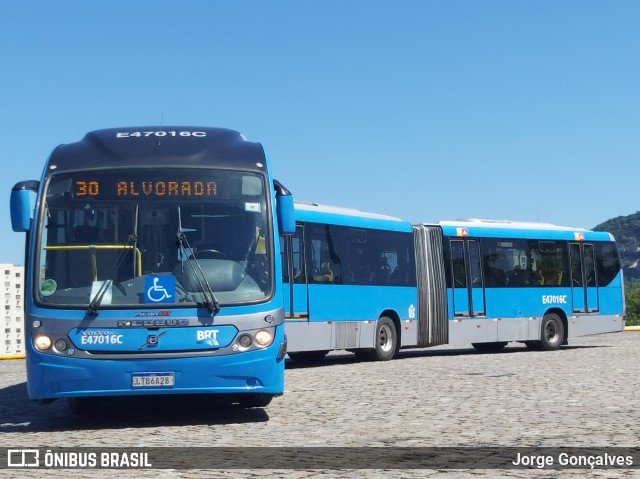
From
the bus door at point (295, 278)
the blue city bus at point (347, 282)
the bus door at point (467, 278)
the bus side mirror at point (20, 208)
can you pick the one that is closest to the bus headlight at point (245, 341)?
the bus side mirror at point (20, 208)

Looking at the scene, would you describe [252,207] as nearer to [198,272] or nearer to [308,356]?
[198,272]

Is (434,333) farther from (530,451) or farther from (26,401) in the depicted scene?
(530,451)

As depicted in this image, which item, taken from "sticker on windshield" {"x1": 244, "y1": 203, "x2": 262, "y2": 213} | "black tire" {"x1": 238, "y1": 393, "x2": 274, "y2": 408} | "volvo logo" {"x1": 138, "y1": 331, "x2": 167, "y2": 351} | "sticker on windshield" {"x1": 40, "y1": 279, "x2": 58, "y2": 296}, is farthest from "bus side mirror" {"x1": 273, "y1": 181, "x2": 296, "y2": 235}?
"sticker on windshield" {"x1": 40, "y1": 279, "x2": 58, "y2": 296}

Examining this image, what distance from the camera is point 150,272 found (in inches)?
485

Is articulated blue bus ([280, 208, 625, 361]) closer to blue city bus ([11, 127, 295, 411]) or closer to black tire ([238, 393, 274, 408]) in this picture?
black tire ([238, 393, 274, 408])

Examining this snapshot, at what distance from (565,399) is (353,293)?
382 inches

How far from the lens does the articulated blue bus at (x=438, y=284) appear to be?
890 inches

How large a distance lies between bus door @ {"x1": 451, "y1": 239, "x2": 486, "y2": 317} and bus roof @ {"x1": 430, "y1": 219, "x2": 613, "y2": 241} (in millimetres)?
323

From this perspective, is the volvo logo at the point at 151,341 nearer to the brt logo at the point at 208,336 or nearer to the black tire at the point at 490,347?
the brt logo at the point at 208,336

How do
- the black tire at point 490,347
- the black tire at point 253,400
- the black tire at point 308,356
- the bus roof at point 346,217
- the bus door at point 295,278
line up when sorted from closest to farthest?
the black tire at point 253,400 → the bus door at point 295,278 → the bus roof at point 346,217 → the black tire at point 308,356 → the black tire at point 490,347

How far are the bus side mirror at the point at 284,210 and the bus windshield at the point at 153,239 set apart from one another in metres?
0.46

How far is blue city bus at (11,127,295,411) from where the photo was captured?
472 inches

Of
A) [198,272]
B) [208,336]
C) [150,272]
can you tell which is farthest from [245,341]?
[150,272]

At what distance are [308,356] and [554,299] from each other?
7.15 metres
